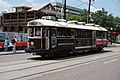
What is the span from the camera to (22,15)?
71.8m

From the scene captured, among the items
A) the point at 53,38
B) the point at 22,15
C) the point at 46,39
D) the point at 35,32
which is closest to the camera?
the point at 46,39

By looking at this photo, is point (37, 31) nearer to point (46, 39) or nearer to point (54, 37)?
point (46, 39)

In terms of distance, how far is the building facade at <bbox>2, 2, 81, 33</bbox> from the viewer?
222ft

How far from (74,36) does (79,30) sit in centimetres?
124

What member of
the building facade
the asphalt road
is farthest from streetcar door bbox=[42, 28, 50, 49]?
the building facade

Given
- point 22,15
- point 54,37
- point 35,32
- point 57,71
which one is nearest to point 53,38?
point 54,37

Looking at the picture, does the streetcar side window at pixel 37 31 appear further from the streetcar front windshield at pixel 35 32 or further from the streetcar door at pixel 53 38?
the streetcar door at pixel 53 38

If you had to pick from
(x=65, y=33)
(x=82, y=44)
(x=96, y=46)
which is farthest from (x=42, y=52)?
(x=96, y=46)

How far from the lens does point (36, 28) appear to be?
2092 cm

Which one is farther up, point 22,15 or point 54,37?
point 22,15

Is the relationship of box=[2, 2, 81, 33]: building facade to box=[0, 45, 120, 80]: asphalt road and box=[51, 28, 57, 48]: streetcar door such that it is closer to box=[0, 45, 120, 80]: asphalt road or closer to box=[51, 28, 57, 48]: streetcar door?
box=[51, 28, 57, 48]: streetcar door

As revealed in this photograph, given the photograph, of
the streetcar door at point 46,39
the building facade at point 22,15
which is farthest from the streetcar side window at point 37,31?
the building facade at point 22,15

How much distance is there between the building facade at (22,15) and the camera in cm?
6781

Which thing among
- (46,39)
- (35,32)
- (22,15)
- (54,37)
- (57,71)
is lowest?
(57,71)
